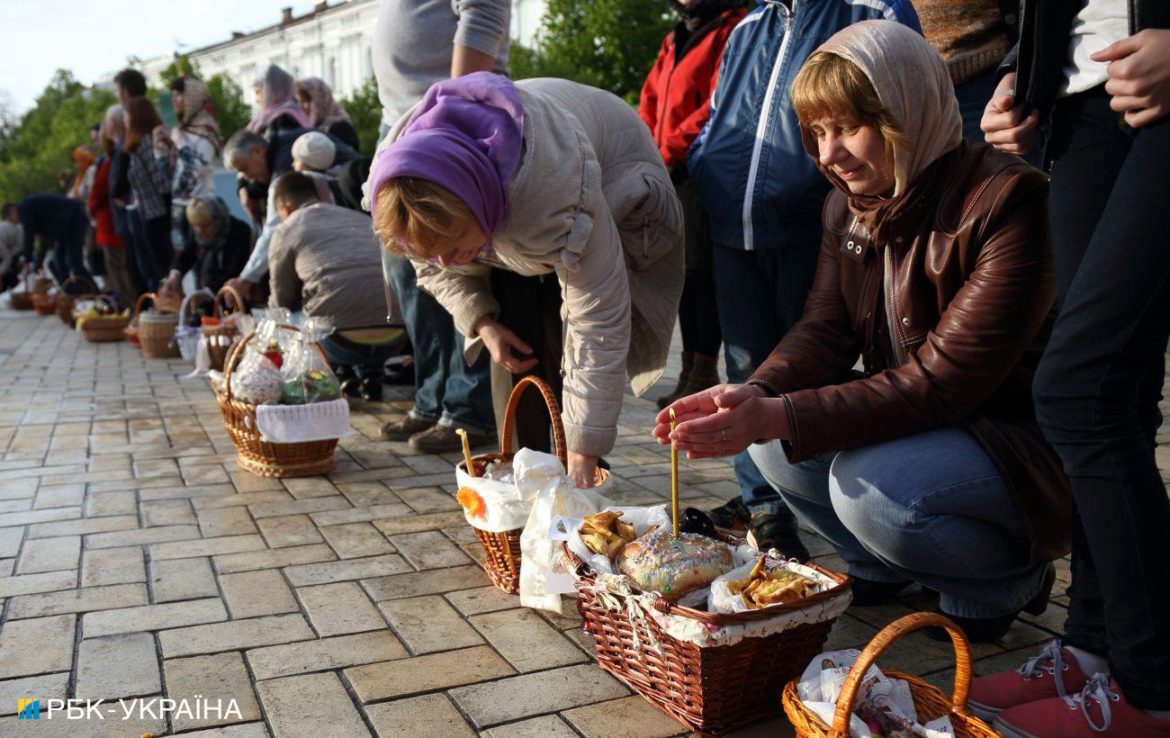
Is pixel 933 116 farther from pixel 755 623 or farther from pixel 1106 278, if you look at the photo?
pixel 755 623

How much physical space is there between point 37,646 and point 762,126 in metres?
2.25

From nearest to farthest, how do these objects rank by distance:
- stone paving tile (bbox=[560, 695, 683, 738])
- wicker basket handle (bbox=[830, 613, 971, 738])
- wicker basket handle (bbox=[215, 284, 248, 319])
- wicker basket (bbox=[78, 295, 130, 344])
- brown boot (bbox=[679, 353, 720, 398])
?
wicker basket handle (bbox=[830, 613, 971, 738]) < stone paving tile (bbox=[560, 695, 683, 738]) < brown boot (bbox=[679, 353, 720, 398]) < wicker basket handle (bbox=[215, 284, 248, 319]) < wicker basket (bbox=[78, 295, 130, 344])

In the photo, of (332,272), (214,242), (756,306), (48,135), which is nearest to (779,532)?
(756,306)

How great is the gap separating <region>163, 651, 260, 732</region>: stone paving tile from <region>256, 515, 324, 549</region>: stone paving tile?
34.0 inches

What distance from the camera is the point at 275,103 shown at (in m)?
7.38

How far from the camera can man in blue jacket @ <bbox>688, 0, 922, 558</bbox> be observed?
2768 mm

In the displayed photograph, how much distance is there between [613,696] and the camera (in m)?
2.18

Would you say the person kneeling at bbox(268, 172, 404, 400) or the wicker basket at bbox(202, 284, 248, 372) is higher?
the person kneeling at bbox(268, 172, 404, 400)

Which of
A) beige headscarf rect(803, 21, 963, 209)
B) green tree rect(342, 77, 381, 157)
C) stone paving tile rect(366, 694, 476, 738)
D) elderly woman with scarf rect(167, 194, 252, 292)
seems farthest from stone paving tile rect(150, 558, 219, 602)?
green tree rect(342, 77, 381, 157)

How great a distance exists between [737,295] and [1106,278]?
1418 millimetres

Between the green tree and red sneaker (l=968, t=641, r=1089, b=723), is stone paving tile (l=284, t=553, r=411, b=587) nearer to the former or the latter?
red sneaker (l=968, t=641, r=1089, b=723)

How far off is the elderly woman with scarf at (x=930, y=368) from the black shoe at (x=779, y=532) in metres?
0.62

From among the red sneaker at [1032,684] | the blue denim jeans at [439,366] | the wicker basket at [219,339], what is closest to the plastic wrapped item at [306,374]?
the blue denim jeans at [439,366]

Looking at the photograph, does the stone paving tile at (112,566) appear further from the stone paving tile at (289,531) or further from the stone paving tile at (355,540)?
the stone paving tile at (355,540)
